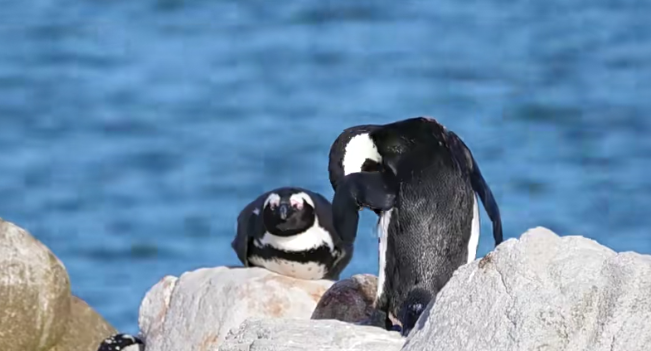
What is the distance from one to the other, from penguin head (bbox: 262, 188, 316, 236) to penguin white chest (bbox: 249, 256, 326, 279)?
0.14m

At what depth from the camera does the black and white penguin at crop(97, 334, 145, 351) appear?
6957mm

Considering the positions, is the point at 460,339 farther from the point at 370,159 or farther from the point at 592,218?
the point at 592,218

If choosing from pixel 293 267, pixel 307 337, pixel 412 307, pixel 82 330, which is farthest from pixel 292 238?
pixel 307 337

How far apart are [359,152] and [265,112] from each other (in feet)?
37.5

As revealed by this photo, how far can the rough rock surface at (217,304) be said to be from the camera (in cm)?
639

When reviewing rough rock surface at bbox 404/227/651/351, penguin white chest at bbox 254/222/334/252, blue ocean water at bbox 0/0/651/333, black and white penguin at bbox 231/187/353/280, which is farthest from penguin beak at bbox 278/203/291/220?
blue ocean water at bbox 0/0/651/333

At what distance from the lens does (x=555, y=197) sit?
14.7 m

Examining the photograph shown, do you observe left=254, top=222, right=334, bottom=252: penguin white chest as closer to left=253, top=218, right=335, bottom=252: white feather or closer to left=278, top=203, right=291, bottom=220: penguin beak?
left=253, top=218, right=335, bottom=252: white feather

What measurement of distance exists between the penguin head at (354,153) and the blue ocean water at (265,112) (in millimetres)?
6187

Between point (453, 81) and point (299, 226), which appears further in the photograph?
point (453, 81)

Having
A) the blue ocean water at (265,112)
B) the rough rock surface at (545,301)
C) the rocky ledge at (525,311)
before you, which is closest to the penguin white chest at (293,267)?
the rocky ledge at (525,311)

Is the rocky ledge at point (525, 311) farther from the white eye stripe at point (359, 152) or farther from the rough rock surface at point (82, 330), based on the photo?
the rough rock surface at point (82, 330)

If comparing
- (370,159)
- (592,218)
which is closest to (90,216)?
(592,218)

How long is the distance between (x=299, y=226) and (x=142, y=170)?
856cm
